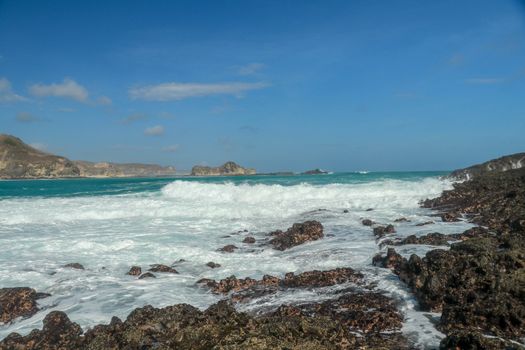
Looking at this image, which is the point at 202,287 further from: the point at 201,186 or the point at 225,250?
the point at 201,186

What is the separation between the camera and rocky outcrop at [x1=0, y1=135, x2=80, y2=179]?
124875 millimetres

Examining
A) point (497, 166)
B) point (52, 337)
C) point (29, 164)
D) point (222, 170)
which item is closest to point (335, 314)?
point (52, 337)

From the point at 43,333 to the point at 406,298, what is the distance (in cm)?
647

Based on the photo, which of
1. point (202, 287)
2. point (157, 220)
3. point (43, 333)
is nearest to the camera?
point (43, 333)

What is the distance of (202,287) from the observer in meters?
9.26

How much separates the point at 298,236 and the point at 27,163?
458 feet

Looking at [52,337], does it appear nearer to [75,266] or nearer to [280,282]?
[280,282]

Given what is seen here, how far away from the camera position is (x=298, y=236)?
14.0 metres

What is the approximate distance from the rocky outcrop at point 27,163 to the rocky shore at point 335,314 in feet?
451

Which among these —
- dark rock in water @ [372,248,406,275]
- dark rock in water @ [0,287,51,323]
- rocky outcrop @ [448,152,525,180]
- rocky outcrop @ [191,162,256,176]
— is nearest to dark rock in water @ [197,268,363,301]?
dark rock in water @ [372,248,406,275]

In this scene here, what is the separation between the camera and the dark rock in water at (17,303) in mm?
7766

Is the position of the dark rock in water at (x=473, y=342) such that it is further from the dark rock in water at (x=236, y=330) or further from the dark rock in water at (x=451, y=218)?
the dark rock in water at (x=451, y=218)

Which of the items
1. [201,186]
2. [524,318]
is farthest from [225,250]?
[201,186]

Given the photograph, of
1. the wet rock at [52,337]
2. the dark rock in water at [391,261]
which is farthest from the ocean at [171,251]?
the wet rock at [52,337]
